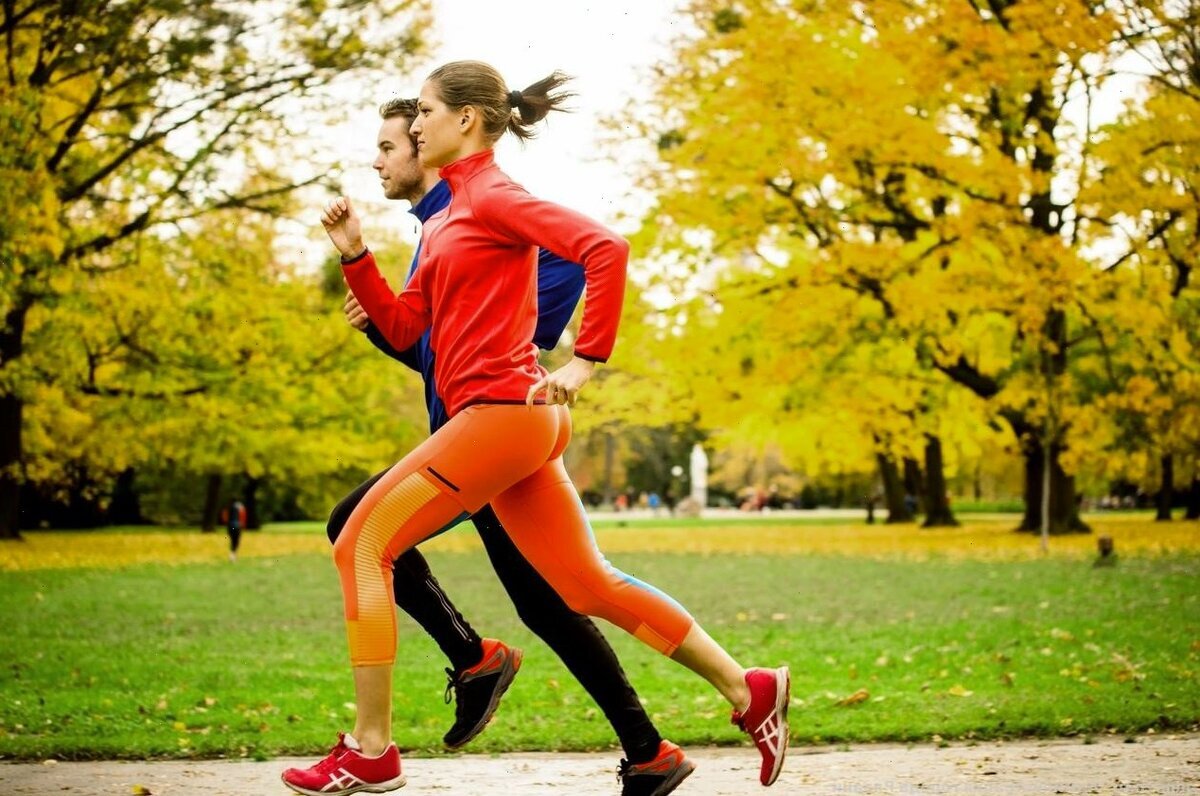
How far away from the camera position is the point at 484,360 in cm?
397

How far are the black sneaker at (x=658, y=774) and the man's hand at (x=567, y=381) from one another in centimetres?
119

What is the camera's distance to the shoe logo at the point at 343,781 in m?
3.87

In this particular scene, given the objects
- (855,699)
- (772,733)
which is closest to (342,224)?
(772,733)

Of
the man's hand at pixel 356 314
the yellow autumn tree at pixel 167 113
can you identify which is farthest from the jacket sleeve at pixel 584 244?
the yellow autumn tree at pixel 167 113

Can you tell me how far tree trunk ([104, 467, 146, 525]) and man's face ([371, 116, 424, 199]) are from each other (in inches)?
2213

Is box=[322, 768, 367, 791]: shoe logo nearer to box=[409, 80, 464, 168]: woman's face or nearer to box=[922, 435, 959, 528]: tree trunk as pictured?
box=[409, 80, 464, 168]: woman's face

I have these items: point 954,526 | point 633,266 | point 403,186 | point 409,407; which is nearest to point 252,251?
point 633,266

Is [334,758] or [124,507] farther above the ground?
[334,758]

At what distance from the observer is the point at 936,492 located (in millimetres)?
37688

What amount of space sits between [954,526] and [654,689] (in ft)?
101

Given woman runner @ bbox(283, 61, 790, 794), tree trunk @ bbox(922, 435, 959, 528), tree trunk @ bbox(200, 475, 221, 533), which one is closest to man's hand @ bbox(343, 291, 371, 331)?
woman runner @ bbox(283, 61, 790, 794)

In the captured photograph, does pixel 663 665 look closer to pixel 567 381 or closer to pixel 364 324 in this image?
pixel 364 324

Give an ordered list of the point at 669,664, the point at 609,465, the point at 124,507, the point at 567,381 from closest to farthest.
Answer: the point at 567,381
the point at 669,664
the point at 124,507
the point at 609,465

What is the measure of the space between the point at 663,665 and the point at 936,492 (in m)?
29.5
